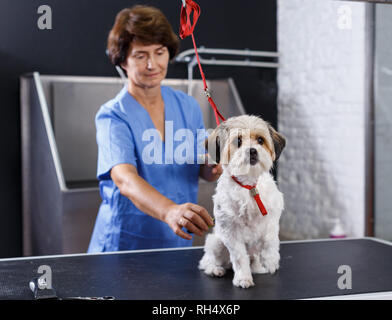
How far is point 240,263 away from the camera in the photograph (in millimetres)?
816

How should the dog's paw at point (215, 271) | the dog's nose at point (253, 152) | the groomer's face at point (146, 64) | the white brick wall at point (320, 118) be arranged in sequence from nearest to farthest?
the dog's nose at point (253, 152) < the dog's paw at point (215, 271) < the groomer's face at point (146, 64) < the white brick wall at point (320, 118)

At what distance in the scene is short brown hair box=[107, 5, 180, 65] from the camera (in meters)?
0.98

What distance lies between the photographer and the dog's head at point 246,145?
76cm

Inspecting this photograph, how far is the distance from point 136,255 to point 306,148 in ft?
1.94

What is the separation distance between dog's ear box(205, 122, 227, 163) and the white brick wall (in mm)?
272

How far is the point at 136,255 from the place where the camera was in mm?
1036

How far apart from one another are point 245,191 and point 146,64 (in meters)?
0.37

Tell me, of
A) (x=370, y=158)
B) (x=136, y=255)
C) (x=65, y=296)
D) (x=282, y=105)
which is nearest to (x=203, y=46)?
(x=282, y=105)

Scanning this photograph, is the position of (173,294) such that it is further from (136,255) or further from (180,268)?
(136,255)

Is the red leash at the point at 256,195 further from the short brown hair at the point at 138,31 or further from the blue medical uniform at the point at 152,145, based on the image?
the short brown hair at the point at 138,31

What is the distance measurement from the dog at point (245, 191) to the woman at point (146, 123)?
0.14 meters

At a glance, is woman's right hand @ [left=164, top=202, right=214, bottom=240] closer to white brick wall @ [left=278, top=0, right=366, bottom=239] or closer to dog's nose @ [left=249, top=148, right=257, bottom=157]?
dog's nose @ [left=249, top=148, right=257, bottom=157]

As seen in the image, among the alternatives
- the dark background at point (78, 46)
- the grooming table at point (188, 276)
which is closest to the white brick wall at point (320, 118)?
the dark background at point (78, 46)

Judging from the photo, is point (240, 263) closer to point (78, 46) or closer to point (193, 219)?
A: point (193, 219)
